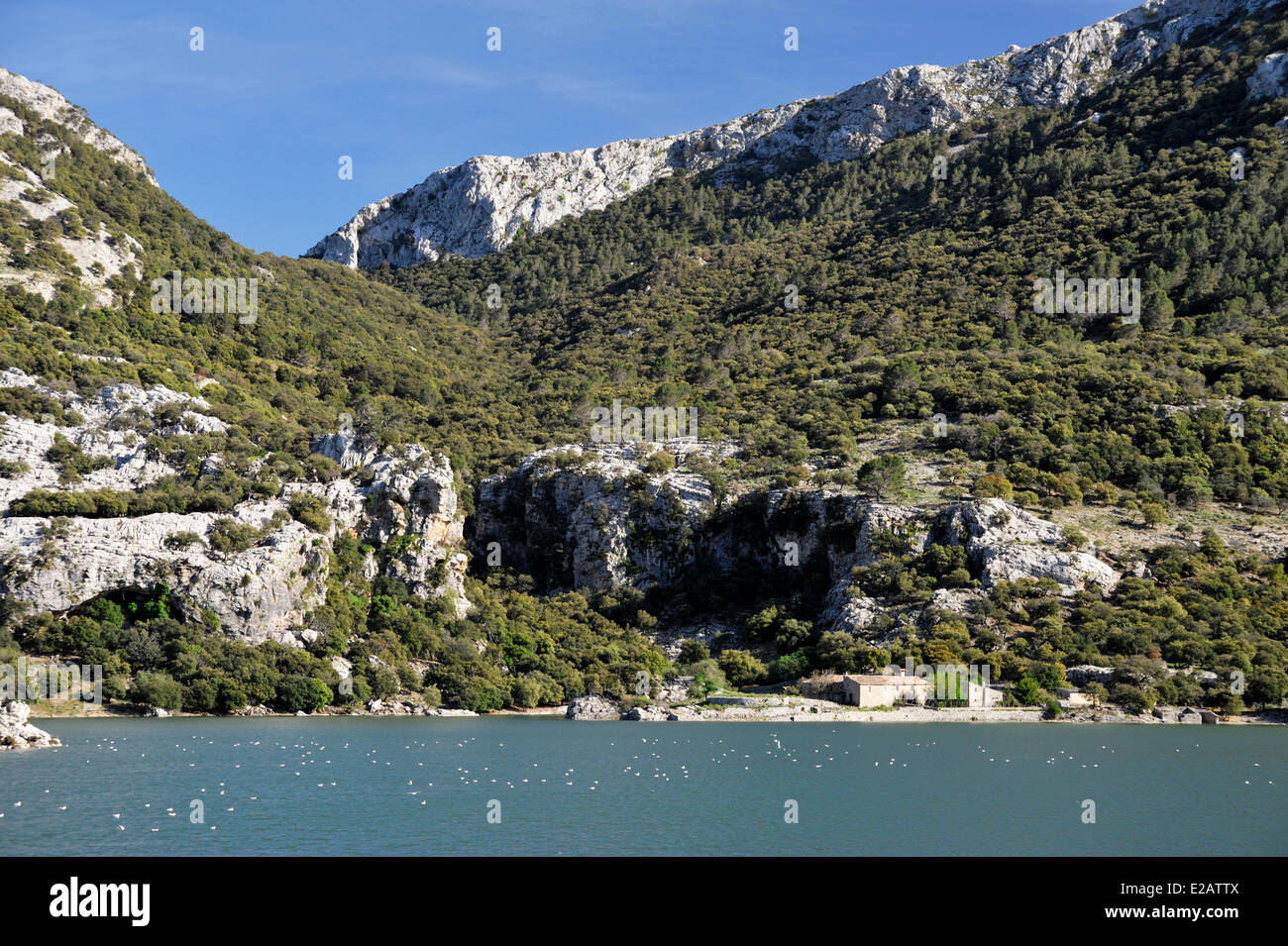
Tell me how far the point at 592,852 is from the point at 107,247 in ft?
332

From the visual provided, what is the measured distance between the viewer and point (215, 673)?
62.9m

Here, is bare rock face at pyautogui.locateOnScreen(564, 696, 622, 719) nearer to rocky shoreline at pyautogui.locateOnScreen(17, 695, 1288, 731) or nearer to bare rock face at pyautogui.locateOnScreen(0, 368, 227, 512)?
rocky shoreline at pyautogui.locateOnScreen(17, 695, 1288, 731)

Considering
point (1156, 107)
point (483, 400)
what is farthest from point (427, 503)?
point (1156, 107)

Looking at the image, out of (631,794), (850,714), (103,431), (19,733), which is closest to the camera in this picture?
(631,794)

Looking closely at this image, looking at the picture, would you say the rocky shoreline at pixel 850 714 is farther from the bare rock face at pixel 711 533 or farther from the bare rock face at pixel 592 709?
the bare rock face at pixel 711 533

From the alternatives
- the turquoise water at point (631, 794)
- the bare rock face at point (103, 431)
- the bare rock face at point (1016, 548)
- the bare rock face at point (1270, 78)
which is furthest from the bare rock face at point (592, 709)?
the bare rock face at point (1270, 78)

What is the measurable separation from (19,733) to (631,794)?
28.5 metres

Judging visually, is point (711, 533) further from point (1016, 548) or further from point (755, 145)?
point (755, 145)

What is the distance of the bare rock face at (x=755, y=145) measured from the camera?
155375mm

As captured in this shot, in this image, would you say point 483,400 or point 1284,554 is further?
point 483,400

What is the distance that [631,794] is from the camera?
32.3m

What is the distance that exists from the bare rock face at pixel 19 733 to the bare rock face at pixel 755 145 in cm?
14126

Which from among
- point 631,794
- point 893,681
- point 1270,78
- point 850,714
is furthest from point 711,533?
point 1270,78
